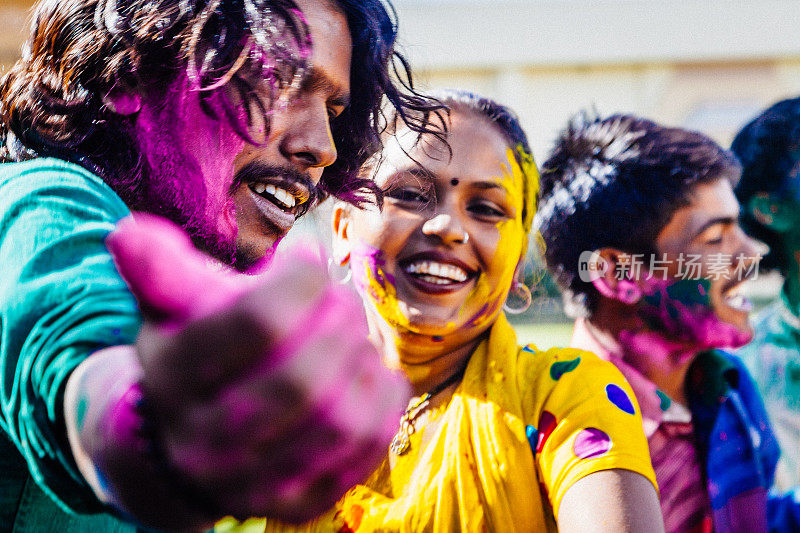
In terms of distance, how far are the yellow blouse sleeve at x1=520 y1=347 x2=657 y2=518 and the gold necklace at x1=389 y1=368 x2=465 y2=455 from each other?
152mm

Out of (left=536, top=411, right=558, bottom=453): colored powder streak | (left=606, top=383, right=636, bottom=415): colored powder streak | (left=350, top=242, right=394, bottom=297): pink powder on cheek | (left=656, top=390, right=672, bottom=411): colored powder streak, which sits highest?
(left=350, top=242, right=394, bottom=297): pink powder on cheek

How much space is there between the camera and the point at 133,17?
0.89 m

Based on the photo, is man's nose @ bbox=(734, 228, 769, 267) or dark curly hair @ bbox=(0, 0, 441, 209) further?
man's nose @ bbox=(734, 228, 769, 267)

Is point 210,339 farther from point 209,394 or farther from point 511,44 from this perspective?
point 511,44

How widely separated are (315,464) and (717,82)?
401 inches

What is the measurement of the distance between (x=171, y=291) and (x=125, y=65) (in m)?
0.55

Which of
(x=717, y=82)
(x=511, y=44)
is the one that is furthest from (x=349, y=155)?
(x=717, y=82)

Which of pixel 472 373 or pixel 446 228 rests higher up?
pixel 446 228

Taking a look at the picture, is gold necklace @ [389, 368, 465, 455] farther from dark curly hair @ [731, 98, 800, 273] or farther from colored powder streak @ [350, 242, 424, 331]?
dark curly hair @ [731, 98, 800, 273]

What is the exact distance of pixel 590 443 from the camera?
→ 1107 mm

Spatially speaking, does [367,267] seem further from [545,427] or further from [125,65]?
[125,65]

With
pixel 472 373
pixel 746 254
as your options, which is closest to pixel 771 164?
pixel 746 254

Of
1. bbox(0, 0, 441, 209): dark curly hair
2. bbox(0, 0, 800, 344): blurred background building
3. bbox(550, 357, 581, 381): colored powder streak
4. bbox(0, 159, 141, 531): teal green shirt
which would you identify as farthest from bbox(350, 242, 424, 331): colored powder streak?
bbox(0, 0, 800, 344): blurred background building

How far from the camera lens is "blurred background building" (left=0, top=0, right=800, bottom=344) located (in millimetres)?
8750
